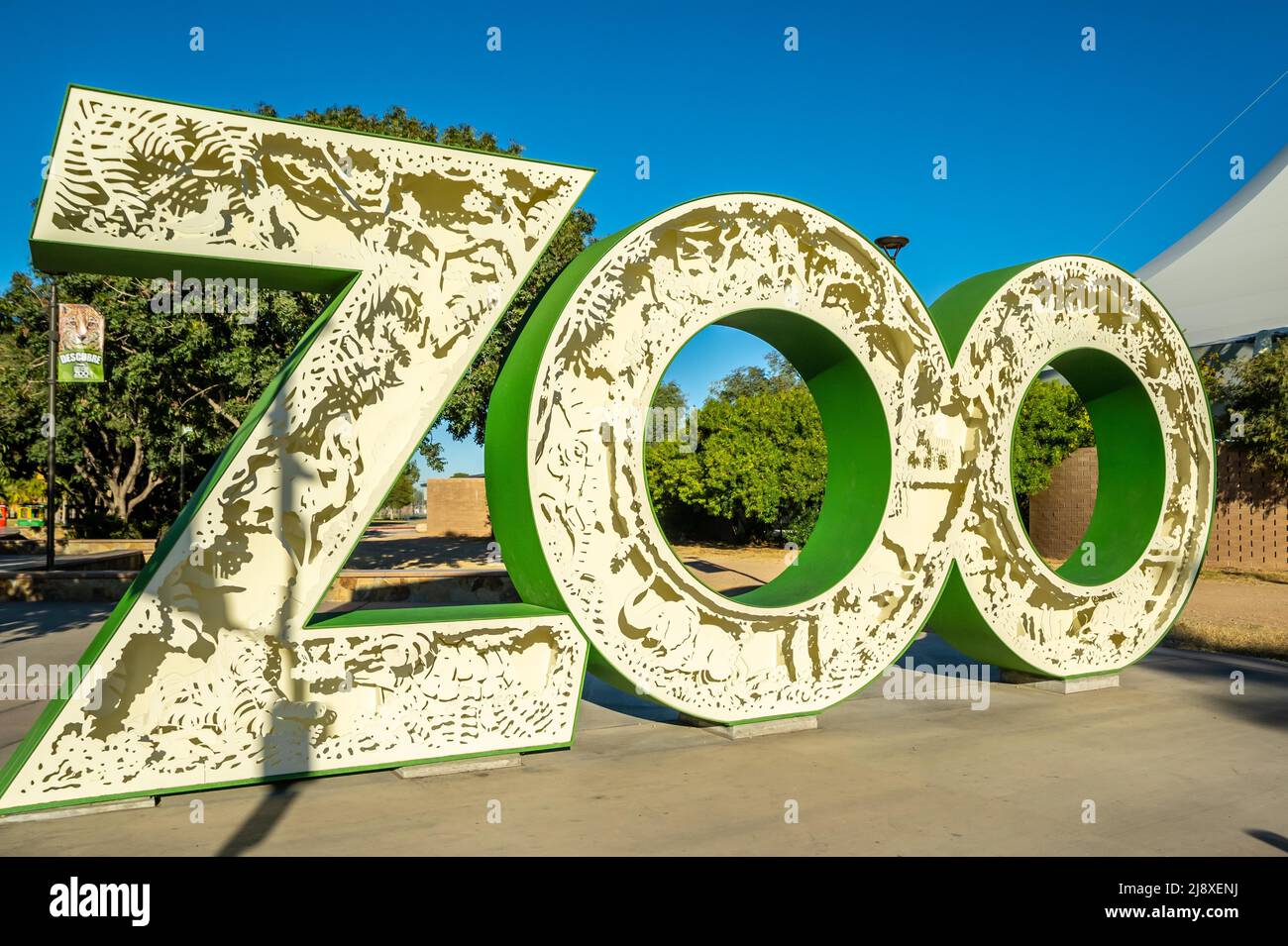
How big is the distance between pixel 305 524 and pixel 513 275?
1969 millimetres

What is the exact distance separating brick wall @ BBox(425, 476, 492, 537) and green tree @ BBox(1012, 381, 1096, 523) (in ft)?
69.9

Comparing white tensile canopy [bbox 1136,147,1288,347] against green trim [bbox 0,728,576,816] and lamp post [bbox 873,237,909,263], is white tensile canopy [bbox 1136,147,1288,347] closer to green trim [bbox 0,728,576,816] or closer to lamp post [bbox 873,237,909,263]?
lamp post [bbox 873,237,909,263]

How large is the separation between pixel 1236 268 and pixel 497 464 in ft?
104

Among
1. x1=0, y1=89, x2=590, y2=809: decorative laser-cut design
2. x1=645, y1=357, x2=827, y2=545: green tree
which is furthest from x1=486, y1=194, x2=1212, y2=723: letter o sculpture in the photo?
x1=645, y1=357, x2=827, y2=545: green tree

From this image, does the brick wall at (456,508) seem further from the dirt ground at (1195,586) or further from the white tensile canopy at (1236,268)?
the white tensile canopy at (1236,268)

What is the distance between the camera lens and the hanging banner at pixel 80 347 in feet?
43.6

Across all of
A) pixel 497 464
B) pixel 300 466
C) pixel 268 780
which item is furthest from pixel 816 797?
pixel 300 466

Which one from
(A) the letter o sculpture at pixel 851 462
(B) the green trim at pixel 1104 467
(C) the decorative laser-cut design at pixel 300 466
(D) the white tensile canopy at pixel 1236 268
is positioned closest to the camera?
(C) the decorative laser-cut design at pixel 300 466

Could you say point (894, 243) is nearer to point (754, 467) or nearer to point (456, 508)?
point (754, 467)

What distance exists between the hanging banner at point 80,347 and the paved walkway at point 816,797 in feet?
23.1

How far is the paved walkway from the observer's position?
457cm

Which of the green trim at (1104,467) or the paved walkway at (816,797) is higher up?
the green trim at (1104,467)

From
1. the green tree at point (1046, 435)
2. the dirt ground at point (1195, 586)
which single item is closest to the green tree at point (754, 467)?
the dirt ground at point (1195, 586)
